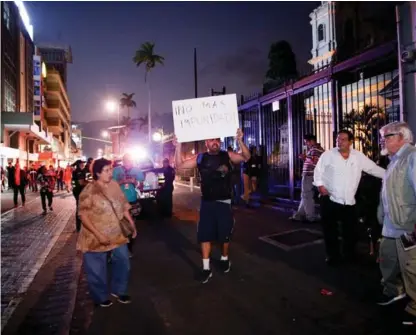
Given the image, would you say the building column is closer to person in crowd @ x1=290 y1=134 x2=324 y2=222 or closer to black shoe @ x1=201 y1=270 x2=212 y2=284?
person in crowd @ x1=290 y1=134 x2=324 y2=222

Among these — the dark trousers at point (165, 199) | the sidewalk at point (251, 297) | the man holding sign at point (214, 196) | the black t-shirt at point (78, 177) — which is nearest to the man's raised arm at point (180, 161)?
the man holding sign at point (214, 196)

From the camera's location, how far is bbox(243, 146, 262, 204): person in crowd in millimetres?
12406

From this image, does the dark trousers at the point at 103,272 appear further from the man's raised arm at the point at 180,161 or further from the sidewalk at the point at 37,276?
the man's raised arm at the point at 180,161

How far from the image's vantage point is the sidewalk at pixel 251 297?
365 centimetres

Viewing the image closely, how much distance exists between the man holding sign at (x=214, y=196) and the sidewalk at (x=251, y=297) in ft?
1.78

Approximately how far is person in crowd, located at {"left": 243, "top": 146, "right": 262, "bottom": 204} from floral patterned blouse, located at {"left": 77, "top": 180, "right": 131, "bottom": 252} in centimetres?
841

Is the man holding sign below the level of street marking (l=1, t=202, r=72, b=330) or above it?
above

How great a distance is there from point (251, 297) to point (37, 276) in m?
3.23

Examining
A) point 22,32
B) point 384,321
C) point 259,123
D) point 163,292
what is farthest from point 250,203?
point 22,32

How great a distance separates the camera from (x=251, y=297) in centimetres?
440

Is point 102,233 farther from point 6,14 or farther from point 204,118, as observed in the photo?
point 6,14

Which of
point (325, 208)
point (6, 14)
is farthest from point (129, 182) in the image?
point (6, 14)

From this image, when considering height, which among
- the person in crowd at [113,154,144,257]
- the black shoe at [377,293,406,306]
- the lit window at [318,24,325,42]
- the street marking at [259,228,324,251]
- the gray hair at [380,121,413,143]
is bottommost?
the black shoe at [377,293,406,306]

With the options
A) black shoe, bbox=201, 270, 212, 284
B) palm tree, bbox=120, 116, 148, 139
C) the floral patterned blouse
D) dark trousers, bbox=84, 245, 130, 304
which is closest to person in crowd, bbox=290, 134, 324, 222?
black shoe, bbox=201, 270, 212, 284
